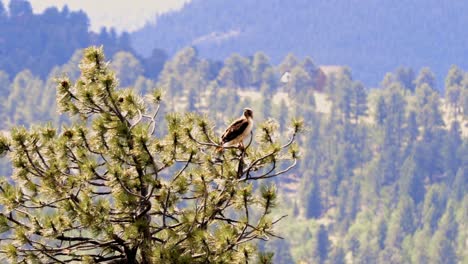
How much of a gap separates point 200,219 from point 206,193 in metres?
0.37

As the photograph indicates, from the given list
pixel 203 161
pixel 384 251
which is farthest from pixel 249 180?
pixel 384 251

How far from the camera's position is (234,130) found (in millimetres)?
17469

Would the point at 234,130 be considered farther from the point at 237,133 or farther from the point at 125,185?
the point at 125,185

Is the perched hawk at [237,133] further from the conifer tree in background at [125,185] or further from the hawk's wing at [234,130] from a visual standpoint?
the conifer tree in background at [125,185]

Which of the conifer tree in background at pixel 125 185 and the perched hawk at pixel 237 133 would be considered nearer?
the conifer tree in background at pixel 125 185

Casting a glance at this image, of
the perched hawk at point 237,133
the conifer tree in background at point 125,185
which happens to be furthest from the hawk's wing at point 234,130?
the conifer tree in background at point 125,185

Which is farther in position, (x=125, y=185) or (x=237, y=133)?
(x=237, y=133)

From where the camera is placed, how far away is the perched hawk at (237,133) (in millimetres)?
17406

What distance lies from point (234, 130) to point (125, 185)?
167cm

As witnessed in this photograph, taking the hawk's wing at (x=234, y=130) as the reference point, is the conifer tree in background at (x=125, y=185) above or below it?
below

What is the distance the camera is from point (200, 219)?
17.0 m

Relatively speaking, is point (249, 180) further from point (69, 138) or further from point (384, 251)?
point (384, 251)

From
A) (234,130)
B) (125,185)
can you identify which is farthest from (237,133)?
(125,185)

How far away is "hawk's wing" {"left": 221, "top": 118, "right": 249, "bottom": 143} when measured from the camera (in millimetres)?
17406
